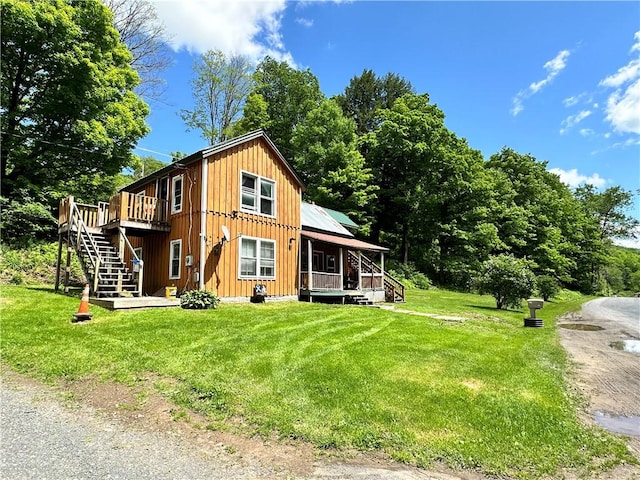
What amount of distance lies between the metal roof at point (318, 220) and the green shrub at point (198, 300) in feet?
26.8

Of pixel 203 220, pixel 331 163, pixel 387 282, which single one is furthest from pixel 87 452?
pixel 331 163

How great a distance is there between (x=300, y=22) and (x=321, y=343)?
14.5m

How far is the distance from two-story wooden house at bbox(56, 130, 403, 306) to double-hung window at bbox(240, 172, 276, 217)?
0.04 metres

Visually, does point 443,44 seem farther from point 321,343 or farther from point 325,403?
point 325,403

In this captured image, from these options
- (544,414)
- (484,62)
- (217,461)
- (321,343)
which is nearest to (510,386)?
(544,414)

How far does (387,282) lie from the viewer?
876 inches

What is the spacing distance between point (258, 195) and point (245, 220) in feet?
4.45

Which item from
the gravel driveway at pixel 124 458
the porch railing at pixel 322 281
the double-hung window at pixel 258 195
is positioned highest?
the double-hung window at pixel 258 195

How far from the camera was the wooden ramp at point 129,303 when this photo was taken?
1091 centimetres

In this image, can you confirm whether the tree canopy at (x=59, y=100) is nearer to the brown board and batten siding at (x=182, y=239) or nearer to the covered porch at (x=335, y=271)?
the brown board and batten siding at (x=182, y=239)

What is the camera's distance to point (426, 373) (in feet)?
21.2

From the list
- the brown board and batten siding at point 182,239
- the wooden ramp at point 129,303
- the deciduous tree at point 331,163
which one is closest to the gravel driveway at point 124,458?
the wooden ramp at point 129,303

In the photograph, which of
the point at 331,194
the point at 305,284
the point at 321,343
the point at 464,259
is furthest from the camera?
the point at 464,259

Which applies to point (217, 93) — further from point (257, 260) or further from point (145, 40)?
point (257, 260)
